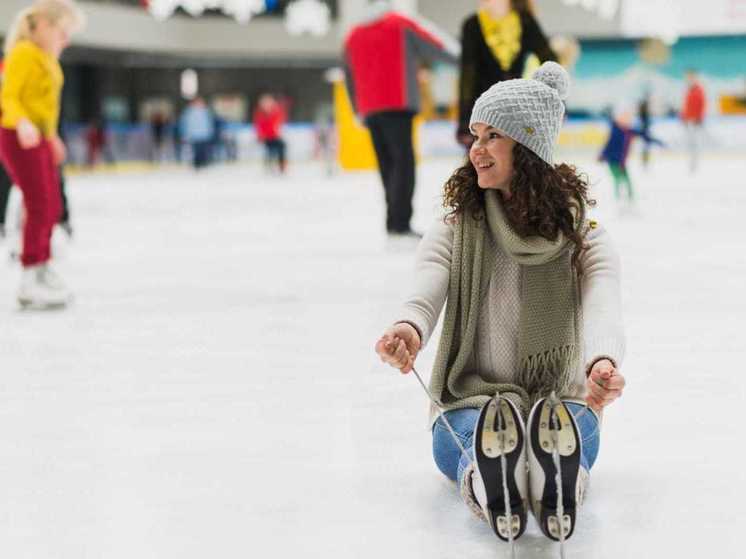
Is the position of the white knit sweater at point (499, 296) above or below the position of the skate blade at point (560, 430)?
above

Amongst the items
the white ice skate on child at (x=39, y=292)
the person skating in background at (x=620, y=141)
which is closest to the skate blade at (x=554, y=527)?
the white ice skate on child at (x=39, y=292)

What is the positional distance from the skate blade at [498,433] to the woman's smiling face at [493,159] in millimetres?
381

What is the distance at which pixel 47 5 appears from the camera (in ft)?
12.9

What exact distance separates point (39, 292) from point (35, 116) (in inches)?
25.9

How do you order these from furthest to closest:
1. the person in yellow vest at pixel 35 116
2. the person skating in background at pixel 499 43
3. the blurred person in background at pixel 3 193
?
the blurred person in background at pixel 3 193, the person skating in background at pixel 499 43, the person in yellow vest at pixel 35 116

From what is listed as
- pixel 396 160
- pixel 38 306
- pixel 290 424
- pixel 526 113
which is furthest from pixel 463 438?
pixel 396 160

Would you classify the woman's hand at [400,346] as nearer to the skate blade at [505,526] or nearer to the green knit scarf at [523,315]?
the green knit scarf at [523,315]

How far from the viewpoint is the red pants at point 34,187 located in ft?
12.8

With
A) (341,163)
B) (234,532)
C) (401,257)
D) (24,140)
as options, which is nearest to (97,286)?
(24,140)

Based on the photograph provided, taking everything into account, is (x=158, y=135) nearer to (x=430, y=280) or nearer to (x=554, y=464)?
(x=430, y=280)

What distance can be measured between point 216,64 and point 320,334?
24.2 m

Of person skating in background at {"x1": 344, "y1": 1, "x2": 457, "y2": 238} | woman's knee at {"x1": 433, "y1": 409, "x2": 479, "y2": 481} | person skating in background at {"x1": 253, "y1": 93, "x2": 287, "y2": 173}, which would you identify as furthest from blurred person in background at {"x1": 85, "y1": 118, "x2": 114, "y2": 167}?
woman's knee at {"x1": 433, "y1": 409, "x2": 479, "y2": 481}

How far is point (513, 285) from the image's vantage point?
5.58ft

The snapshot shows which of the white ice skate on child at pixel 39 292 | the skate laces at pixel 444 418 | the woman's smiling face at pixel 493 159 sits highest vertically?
the woman's smiling face at pixel 493 159
